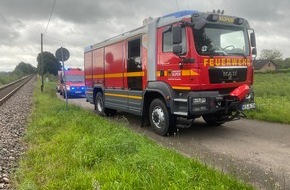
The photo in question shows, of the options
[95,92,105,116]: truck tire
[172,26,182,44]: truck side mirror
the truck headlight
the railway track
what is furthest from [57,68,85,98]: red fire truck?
the truck headlight

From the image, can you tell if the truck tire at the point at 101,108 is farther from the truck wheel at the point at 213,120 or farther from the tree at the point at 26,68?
the tree at the point at 26,68

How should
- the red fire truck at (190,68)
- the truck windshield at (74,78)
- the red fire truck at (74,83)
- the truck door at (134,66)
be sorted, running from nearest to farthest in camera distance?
the red fire truck at (190,68)
the truck door at (134,66)
the red fire truck at (74,83)
the truck windshield at (74,78)

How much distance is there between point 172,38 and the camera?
7777mm

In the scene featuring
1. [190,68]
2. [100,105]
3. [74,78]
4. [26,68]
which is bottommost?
[100,105]

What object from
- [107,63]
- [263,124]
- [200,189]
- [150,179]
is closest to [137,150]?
[150,179]

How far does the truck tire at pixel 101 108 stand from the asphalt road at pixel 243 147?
260cm

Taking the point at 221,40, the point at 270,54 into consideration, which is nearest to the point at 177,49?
the point at 221,40

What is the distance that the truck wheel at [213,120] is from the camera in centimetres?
921

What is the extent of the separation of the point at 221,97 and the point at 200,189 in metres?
4.17

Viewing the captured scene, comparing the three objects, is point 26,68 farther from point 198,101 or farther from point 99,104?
point 198,101

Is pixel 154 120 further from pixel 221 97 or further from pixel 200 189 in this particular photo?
pixel 200 189

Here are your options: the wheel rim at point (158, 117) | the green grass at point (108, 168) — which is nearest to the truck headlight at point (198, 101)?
the wheel rim at point (158, 117)

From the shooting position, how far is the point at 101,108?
13.3 metres

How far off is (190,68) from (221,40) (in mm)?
1232
